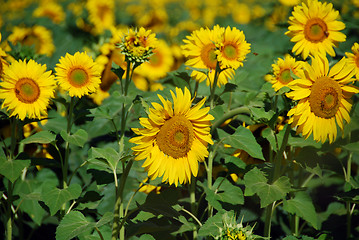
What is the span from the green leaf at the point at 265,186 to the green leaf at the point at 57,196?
0.59m

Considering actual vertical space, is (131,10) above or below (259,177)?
above

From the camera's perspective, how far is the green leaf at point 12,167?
5.01ft

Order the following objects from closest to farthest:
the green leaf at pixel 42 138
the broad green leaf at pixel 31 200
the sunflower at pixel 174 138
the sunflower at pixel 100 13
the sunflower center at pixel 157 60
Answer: the sunflower at pixel 174 138, the green leaf at pixel 42 138, the broad green leaf at pixel 31 200, the sunflower center at pixel 157 60, the sunflower at pixel 100 13

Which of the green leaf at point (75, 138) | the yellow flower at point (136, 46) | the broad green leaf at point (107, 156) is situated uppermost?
the yellow flower at point (136, 46)

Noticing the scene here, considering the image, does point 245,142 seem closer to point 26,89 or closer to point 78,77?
point 78,77

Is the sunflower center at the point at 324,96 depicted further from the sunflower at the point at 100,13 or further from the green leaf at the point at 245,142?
the sunflower at the point at 100,13

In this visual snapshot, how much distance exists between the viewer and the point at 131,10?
6.50 meters

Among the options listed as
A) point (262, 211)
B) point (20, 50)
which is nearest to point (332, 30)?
point (262, 211)

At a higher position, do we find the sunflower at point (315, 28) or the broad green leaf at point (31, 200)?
the sunflower at point (315, 28)

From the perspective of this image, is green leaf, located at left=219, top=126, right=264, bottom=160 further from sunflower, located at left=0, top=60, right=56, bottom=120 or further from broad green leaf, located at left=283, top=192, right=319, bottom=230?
sunflower, located at left=0, top=60, right=56, bottom=120

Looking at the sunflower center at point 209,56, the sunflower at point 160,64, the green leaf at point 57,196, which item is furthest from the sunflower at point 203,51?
the sunflower at point 160,64

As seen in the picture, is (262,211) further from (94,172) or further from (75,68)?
(75,68)

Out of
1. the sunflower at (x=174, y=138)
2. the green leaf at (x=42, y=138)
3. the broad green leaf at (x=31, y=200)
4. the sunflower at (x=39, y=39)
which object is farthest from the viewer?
the sunflower at (x=39, y=39)

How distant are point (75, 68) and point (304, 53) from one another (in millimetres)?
815
